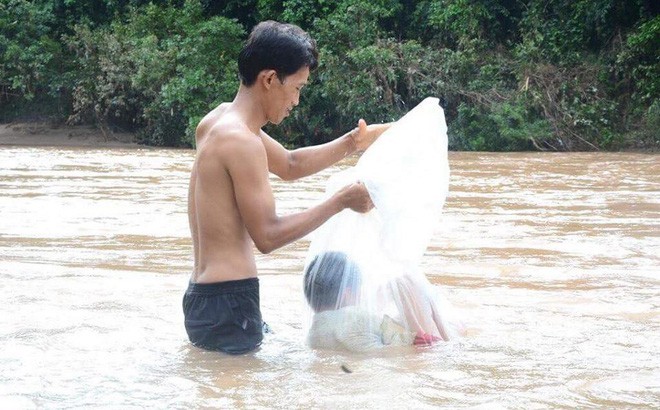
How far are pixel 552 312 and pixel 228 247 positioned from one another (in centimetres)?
160

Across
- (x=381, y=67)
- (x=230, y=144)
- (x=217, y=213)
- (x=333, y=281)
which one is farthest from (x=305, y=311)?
(x=381, y=67)

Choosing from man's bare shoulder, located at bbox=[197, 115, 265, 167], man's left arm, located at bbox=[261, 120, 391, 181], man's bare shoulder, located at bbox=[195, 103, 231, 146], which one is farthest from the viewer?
man's left arm, located at bbox=[261, 120, 391, 181]

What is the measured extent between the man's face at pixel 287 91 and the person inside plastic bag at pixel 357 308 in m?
0.54

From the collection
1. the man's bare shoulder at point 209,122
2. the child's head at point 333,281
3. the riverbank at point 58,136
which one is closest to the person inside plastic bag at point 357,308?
the child's head at point 333,281

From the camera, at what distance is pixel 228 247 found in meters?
3.70

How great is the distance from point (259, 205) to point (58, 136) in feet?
69.3

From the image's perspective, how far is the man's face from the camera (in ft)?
11.9

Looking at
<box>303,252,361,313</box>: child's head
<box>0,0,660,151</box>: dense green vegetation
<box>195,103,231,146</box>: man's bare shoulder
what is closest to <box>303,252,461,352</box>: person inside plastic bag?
<box>303,252,361,313</box>: child's head

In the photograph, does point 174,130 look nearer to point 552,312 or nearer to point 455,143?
point 455,143

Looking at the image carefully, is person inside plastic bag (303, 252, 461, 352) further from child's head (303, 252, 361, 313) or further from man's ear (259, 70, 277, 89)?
man's ear (259, 70, 277, 89)

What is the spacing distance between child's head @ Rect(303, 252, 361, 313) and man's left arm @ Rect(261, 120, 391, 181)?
0.46 metres

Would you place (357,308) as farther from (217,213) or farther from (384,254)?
(217,213)

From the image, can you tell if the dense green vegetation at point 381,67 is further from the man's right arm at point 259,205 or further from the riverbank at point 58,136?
the man's right arm at point 259,205

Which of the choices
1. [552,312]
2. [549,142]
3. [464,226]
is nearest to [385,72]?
[549,142]
